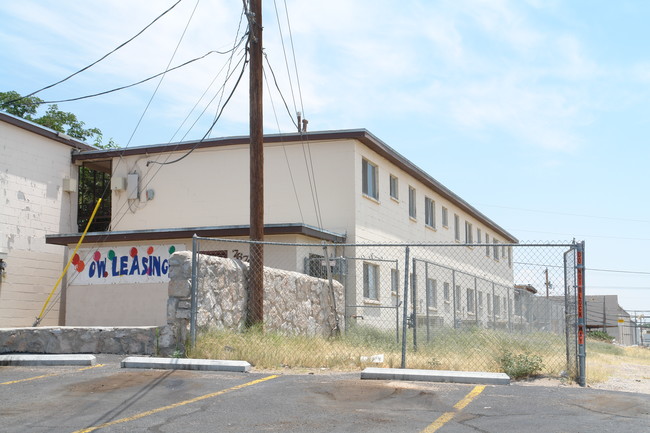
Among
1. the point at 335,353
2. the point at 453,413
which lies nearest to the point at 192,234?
the point at 335,353

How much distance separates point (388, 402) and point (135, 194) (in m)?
17.1

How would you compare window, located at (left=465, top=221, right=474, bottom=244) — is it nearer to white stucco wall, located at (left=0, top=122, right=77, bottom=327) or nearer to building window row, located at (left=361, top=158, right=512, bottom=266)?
building window row, located at (left=361, top=158, right=512, bottom=266)

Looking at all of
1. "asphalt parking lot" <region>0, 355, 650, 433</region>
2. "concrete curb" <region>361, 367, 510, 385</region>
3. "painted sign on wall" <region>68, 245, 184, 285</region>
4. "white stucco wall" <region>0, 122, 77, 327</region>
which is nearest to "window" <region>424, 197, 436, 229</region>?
"painted sign on wall" <region>68, 245, 184, 285</region>

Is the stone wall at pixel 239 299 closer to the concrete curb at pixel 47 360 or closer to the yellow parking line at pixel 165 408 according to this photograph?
the concrete curb at pixel 47 360

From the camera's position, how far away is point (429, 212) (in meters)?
30.0

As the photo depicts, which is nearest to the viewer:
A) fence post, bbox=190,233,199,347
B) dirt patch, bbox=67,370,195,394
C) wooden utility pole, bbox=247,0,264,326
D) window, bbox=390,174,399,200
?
dirt patch, bbox=67,370,195,394

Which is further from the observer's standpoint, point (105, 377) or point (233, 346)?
point (233, 346)

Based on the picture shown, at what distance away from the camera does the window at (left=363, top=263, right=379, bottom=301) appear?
866 inches

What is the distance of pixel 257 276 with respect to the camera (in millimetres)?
14227

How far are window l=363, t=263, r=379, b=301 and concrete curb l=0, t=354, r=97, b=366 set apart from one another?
1118 centimetres

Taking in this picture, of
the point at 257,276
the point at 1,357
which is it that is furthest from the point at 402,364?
the point at 1,357

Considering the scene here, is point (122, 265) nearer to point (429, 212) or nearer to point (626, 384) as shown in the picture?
point (429, 212)

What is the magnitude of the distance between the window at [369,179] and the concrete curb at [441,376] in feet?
41.3

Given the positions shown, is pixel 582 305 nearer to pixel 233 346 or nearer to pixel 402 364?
pixel 402 364
